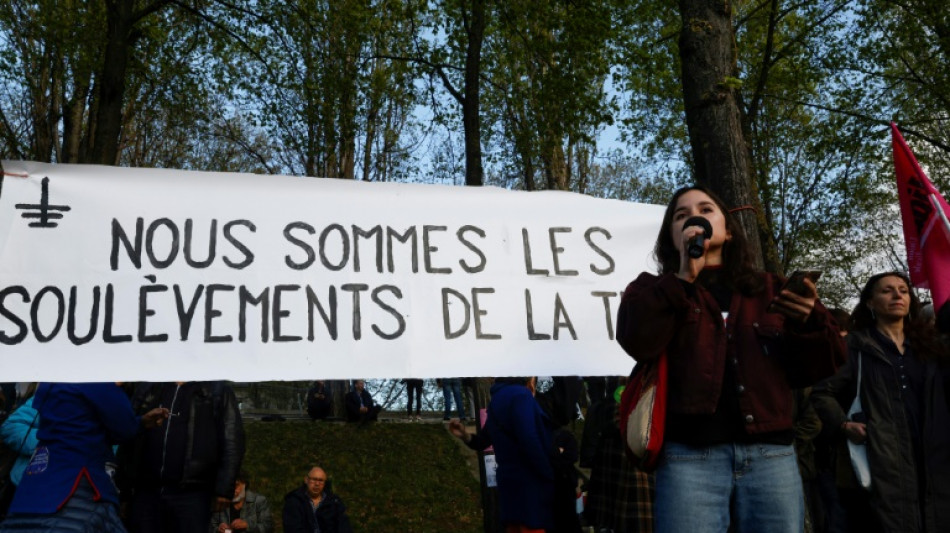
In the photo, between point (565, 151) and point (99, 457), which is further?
point (565, 151)

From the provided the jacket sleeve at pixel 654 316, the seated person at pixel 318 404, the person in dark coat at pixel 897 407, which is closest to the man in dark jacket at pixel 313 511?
the person in dark coat at pixel 897 407

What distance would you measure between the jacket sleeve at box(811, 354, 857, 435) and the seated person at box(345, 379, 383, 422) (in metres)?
15.1

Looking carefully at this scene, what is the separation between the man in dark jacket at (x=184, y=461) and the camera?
21.3ft

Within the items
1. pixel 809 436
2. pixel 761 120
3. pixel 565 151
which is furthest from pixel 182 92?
pixel 761 120

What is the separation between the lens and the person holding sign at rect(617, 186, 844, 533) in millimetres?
2990

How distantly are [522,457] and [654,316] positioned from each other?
13.8 feet

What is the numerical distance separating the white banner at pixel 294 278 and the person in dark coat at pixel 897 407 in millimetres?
1729

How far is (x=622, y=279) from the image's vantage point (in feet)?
14.6

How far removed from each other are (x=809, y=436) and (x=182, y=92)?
13.5 meters

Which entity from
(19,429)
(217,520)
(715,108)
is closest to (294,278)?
(715,108)

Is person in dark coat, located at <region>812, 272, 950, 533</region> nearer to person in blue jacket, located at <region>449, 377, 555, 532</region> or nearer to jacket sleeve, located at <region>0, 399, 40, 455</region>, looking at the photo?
person in blue jacket, located at <region>449, 377, 555, 532</region>

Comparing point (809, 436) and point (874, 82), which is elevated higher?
point (874, 82)

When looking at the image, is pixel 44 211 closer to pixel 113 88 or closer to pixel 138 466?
pixel 138 466

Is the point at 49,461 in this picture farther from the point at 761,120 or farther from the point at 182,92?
the point at 761,120
